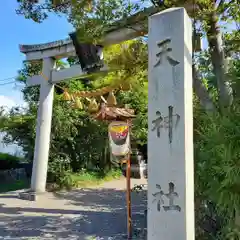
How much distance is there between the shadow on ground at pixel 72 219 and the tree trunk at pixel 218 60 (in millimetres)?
2858

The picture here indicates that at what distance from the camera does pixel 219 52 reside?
14.7ft

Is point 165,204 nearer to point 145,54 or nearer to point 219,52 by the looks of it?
point 219,52

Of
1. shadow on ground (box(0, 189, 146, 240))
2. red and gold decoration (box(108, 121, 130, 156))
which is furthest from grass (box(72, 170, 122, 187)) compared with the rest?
red and gold decoration (box(108, 121, 130, 156))

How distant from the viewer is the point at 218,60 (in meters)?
4.42

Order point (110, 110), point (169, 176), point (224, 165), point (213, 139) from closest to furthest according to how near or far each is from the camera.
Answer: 1. point (169, 176)
2. point (224, 165)
3. point (213, 139)
4. point (110, 110)

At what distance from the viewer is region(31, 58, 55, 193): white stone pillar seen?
809cm

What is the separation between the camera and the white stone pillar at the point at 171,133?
8.48 feet

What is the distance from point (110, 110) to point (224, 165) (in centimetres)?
258

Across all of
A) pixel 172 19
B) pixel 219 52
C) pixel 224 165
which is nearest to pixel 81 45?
pixel 219 52

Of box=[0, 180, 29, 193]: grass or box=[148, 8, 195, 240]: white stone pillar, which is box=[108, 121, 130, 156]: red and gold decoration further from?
box=[0, 180, 29, 193]: grass

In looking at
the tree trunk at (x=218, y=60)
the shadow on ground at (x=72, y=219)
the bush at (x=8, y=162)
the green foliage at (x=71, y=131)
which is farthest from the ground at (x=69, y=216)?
the bush at (x=8, y=162)

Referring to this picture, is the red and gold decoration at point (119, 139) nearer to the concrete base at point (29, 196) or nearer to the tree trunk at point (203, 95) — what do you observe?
the tree trunk at point (203, 95)

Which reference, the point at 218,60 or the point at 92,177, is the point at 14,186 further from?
the point at 218,60

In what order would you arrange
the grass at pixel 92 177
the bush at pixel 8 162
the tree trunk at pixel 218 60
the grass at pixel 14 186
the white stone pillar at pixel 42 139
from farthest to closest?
the bush at pixel 8 162 < the grass at pixel 92 177 < the grass at pixel 14 186 < the white stone pillar at pixel 42 139 < the tree trunk at pixel 218 60
